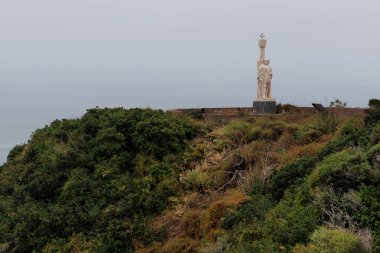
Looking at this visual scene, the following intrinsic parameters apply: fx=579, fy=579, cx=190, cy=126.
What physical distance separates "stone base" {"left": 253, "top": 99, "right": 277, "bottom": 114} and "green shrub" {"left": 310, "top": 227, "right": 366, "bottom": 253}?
37.6 feet

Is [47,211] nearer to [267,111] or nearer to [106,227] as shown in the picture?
[106,227]

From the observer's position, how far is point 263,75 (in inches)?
835

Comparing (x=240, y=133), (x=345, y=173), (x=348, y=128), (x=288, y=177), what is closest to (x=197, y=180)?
(x=240, y=133)

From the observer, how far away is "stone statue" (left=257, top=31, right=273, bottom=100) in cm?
2122

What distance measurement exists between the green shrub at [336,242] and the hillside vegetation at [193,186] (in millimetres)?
21

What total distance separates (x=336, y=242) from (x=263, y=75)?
1201cm

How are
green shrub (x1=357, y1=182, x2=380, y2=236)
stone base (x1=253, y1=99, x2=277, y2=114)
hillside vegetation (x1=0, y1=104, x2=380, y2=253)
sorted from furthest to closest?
1. stone base (x1=253, y1=99, x2=277, y2=114)
2. hillside vegetation (x1=0, y1=104, x2=380, y2=253)
3. green shrub (x1=357, y1=182, x2=380, y2=236)

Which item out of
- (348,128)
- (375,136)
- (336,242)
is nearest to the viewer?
(336,242)

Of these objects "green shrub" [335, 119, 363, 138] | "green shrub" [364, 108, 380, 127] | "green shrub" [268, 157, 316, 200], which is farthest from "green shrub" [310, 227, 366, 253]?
"green shrub" [364, 108, 380, 127]

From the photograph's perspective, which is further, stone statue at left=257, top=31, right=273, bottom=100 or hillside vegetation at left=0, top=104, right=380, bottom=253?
stone statue at left=257, top=31, right=273, bottom=100

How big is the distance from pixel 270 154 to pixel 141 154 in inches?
167

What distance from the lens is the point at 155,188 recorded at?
16812 millimetres

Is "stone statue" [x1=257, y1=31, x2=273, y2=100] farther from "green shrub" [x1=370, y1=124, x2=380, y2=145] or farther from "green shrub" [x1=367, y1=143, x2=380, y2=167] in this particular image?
"green shrub" [x1=367, y1=143, x2=380, y2=167]

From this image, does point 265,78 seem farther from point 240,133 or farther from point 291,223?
point 291,223
